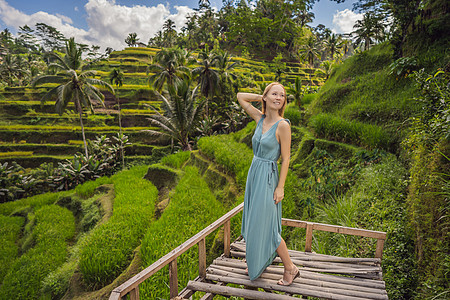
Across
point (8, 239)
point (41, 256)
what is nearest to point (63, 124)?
point (8, 239)

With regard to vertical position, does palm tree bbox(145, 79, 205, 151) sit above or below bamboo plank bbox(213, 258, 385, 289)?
above

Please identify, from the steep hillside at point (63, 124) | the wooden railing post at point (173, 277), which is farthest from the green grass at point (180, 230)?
the steep hillside at point (63, 124)

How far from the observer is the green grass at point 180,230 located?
138 inches

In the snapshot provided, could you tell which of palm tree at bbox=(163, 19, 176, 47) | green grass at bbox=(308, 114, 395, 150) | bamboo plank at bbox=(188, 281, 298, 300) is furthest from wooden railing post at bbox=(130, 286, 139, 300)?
palm tree at bbox=(163, 19, 176, 47)

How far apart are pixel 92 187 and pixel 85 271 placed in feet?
25.3

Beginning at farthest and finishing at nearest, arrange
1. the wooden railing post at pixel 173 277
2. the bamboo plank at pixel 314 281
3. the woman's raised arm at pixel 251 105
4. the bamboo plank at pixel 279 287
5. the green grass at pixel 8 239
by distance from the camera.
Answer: the green grass at pixel 8 239 → the woman's raised arm at pixel 251 105 → the wooden railing post at pixel 173 277 → the bamboo plank at pixel 314 281 → the bamboo plank at pixel 279 287

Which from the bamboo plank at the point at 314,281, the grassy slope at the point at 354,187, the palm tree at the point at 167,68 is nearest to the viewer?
the bamboo plank at the point at 314,281

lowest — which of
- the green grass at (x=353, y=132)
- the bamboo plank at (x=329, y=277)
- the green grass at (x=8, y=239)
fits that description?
the green grass at (x=8, y=239)

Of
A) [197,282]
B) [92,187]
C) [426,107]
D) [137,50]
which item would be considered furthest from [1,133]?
[426,107]

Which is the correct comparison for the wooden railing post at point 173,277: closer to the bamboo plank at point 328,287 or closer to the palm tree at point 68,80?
the bamboo plank at point 328,287

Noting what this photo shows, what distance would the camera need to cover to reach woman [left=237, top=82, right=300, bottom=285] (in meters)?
1.96

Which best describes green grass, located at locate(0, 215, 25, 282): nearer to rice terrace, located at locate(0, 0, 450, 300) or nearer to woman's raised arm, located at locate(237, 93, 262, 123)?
rice terrace, located at locate(0, 0, 450, 300)

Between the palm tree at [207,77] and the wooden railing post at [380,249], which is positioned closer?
the wooden railing post at [380,249]

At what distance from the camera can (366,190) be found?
3.73m
